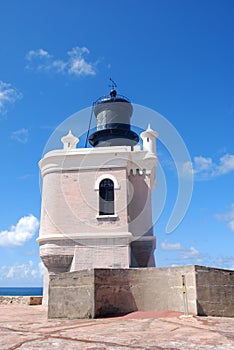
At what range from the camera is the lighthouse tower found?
1551 cm

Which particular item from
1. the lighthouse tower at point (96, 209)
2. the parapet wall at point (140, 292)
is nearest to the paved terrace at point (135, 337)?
the parapet wall at point (140, 292)

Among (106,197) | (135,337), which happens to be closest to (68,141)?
(106,197)

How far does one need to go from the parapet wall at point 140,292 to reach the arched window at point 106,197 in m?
6.12

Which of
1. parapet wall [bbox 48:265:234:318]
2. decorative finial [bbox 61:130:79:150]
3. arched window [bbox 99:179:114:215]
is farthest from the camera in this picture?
decorative finial [bbox 61:130:79:150]

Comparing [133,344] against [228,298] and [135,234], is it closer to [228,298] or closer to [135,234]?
[228,298]

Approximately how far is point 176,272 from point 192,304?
108 cm

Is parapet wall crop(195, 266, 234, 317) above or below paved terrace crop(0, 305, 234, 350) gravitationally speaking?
above

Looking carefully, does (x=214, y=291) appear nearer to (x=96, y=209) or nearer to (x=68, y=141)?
(x=96, y=209)

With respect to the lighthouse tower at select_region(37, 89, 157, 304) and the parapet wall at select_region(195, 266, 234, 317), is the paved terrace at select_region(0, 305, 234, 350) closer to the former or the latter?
the parapet wall at select_region(195, 266, 234, 317)

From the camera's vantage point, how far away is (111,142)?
20.3 m

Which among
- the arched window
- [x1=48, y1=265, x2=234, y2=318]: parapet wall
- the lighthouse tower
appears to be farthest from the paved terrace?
the arched window

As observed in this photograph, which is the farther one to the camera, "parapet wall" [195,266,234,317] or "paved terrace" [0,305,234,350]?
"parapet wall" [195,266,234,317]

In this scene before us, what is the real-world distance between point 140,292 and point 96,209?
6639 millimetres

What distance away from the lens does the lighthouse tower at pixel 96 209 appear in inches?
611
